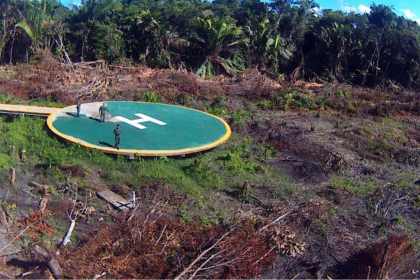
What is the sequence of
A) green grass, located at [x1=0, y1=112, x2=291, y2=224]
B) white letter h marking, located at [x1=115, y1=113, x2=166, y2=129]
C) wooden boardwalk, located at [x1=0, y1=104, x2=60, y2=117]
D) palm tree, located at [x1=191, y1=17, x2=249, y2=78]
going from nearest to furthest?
green grass, located at [x1=0, y1=112, x2=291, y2=224] < white letter h marking, located at [x1=115, y1=113, x2=166, y2=129] < wooden boardwalk, located at [x1=0, y1=104, x2=60, y2=117] < palm tree, located at [x1=191, y1=17, x2=249, y2=78]

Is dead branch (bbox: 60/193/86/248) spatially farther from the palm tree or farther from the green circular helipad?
the palm tree

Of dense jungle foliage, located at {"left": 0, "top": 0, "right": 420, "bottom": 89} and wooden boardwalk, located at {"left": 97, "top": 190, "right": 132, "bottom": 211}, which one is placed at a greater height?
dense jungle foliage, located at {"left": 0, "top": 0, "right": 420, "bottom": 89}

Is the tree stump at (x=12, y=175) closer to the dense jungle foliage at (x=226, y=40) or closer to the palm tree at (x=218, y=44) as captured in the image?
the dense jungle foliage at (x=226, y=40)

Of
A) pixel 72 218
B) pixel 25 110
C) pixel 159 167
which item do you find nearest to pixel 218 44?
pixel 25 110

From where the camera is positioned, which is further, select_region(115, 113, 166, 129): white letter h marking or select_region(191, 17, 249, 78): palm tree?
select_region(191, 17, 249, 78): palm tree

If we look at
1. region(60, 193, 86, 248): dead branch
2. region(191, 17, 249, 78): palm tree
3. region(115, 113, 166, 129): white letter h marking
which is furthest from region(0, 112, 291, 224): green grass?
region(191, 17, 249, 78): palm tree

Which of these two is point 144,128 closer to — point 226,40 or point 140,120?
point 140,120

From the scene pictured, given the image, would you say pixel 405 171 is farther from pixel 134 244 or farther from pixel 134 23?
pixel 134 23
